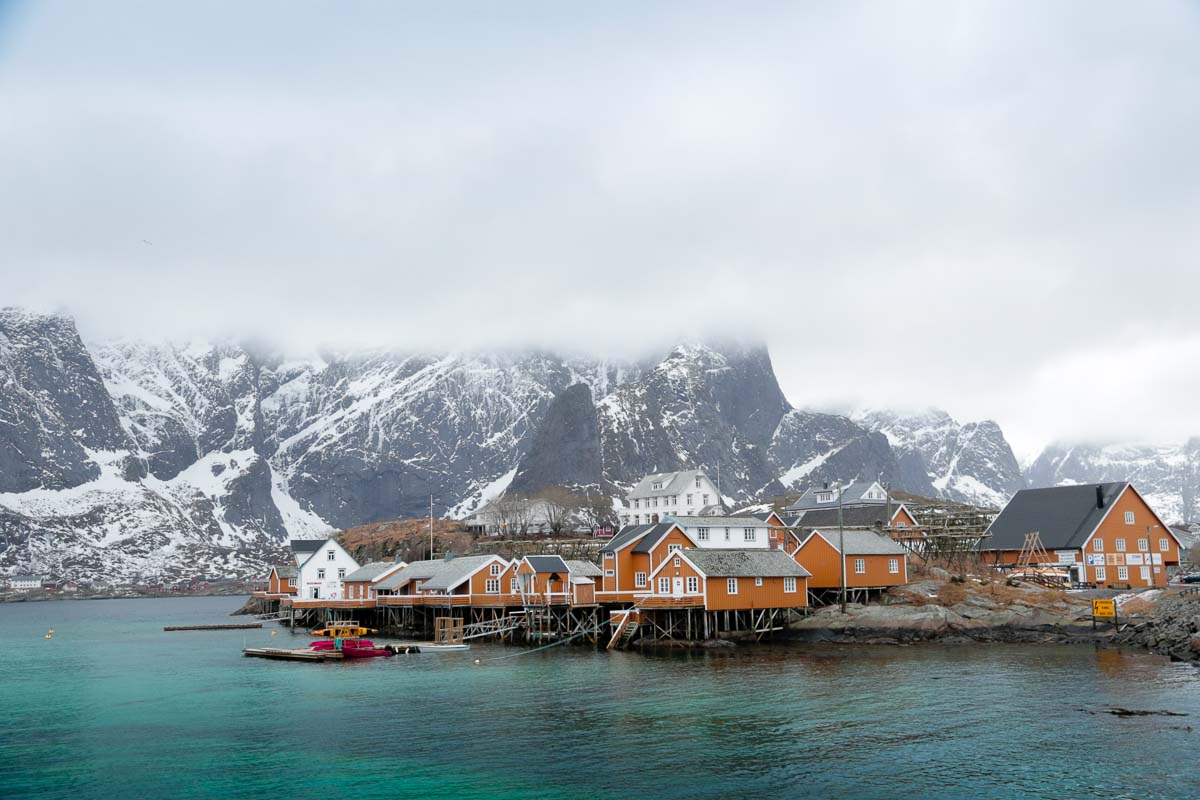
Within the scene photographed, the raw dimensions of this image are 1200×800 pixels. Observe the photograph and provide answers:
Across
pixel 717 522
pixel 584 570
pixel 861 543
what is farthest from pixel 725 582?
pixel 584 570

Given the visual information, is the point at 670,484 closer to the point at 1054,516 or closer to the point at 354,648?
the point at 1054,516

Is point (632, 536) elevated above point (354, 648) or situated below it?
above

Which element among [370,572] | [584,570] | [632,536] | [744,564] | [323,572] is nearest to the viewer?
[744,564]

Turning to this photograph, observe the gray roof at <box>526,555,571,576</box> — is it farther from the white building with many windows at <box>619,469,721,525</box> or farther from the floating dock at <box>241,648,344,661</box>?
the white building with many windows at <box>619,469,721,525</box>

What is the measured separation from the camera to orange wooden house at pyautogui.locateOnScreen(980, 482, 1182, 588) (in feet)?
319

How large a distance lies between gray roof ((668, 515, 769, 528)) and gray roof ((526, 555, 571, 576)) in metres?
11.0

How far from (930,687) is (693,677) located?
13.1 m

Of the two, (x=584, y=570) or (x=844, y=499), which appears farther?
(x=844, y=499)

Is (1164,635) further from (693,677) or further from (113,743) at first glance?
(113,743)

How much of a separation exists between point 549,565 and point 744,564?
19.3 m

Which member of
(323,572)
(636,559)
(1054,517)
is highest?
(1054,517)

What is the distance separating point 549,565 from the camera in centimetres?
9150

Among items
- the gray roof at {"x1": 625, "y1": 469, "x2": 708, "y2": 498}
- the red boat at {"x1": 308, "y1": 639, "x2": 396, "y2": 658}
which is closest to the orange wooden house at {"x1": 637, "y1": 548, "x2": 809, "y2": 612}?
the red boat at {"x1": 308, "y1": 639, "x2": 396, "y2": 658}

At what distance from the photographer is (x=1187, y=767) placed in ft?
115
